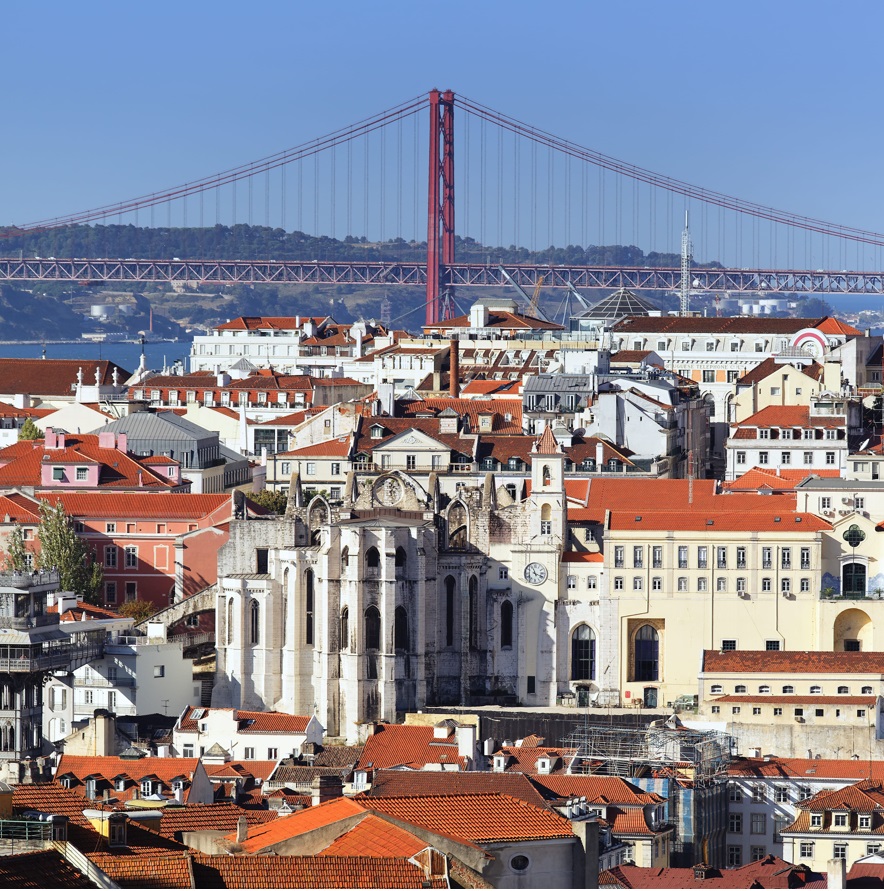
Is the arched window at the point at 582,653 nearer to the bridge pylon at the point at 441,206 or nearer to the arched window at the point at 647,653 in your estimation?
the arched window at the point at 647,653

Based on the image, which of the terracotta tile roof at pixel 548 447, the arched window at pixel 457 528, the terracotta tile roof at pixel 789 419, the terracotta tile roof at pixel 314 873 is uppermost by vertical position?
the terracotta tile roof at pixel 789 419

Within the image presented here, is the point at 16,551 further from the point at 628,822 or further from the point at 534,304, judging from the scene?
the point at 534,304

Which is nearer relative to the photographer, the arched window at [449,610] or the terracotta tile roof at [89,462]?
the arched window at [449,610]

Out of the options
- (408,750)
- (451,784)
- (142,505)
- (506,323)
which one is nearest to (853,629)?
(408,750)

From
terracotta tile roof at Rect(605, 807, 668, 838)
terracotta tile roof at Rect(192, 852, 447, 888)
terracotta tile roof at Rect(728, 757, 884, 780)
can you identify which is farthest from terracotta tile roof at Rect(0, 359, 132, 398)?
terracotta tile roof at Rect(192, 852, 447, 888)

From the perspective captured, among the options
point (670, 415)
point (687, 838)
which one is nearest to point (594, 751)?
point (687, 838)

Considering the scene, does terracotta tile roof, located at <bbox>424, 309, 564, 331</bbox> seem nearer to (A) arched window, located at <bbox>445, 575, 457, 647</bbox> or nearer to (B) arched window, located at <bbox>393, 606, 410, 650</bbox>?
(A) arched window, located at <bbox>445, 575, 457, 647</bbox>

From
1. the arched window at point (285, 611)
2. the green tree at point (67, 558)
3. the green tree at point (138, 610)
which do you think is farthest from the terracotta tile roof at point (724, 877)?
the green tree at point (67, 558)

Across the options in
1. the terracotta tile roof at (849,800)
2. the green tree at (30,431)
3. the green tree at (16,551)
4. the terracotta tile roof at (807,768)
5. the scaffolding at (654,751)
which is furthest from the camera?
the green tree at (30,431)

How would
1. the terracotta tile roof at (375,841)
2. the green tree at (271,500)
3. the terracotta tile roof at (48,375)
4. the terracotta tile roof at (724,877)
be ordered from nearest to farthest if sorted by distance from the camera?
the terracotta tile roof at (375,841)
the terracotta tile roof at (724,877)
the green tree at (271,500)
the terracotta tile roof at (48,375)
